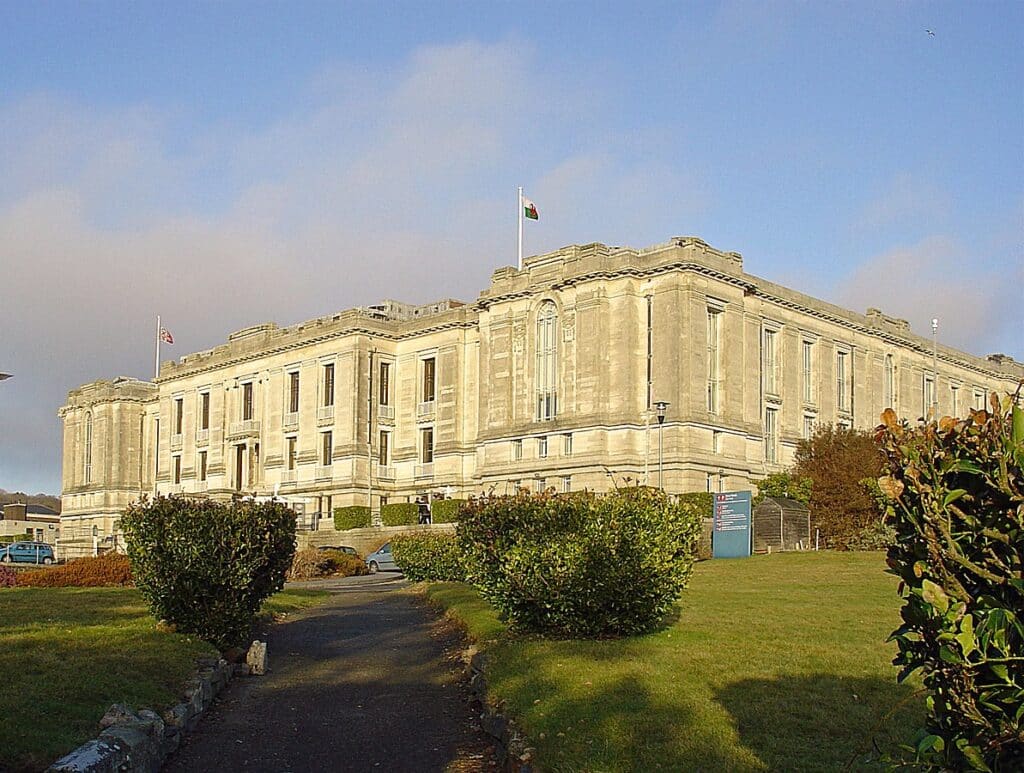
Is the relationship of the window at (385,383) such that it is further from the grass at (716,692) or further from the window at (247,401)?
the grass at (716,692)

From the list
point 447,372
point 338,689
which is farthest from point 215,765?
point 447,372

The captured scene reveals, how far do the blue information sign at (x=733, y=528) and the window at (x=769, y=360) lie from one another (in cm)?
2422

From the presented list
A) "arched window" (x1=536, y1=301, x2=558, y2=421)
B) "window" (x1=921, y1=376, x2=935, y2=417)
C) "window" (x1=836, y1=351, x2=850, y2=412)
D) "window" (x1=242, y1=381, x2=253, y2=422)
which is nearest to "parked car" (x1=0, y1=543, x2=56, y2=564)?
"window" (x1=242, y1=381, x2=253, y2=422)

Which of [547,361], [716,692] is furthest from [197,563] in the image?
[547,361]

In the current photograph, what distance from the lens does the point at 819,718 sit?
10.9 metres

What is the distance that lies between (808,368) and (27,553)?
155 feet

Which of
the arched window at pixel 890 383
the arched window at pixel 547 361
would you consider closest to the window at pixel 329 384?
the arched window at pixel 547 361

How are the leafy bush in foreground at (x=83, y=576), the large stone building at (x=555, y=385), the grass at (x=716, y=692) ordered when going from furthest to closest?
the large stone building at (x=555, y=385) < the leafy bush in foreground at (x=83, y=576) < the grass at (x=716, y=692)

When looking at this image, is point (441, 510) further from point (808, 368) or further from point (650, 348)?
point (808, 368)

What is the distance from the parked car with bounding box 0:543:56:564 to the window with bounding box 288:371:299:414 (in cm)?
1841

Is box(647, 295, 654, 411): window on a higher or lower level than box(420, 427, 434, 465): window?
higher

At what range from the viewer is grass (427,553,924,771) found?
9.78 metres

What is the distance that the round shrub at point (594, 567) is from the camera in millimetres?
16438

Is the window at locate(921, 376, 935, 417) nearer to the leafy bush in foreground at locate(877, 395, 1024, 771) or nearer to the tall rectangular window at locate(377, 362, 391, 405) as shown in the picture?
the tall rectangular window at locate(377, 362, 391, 405)
